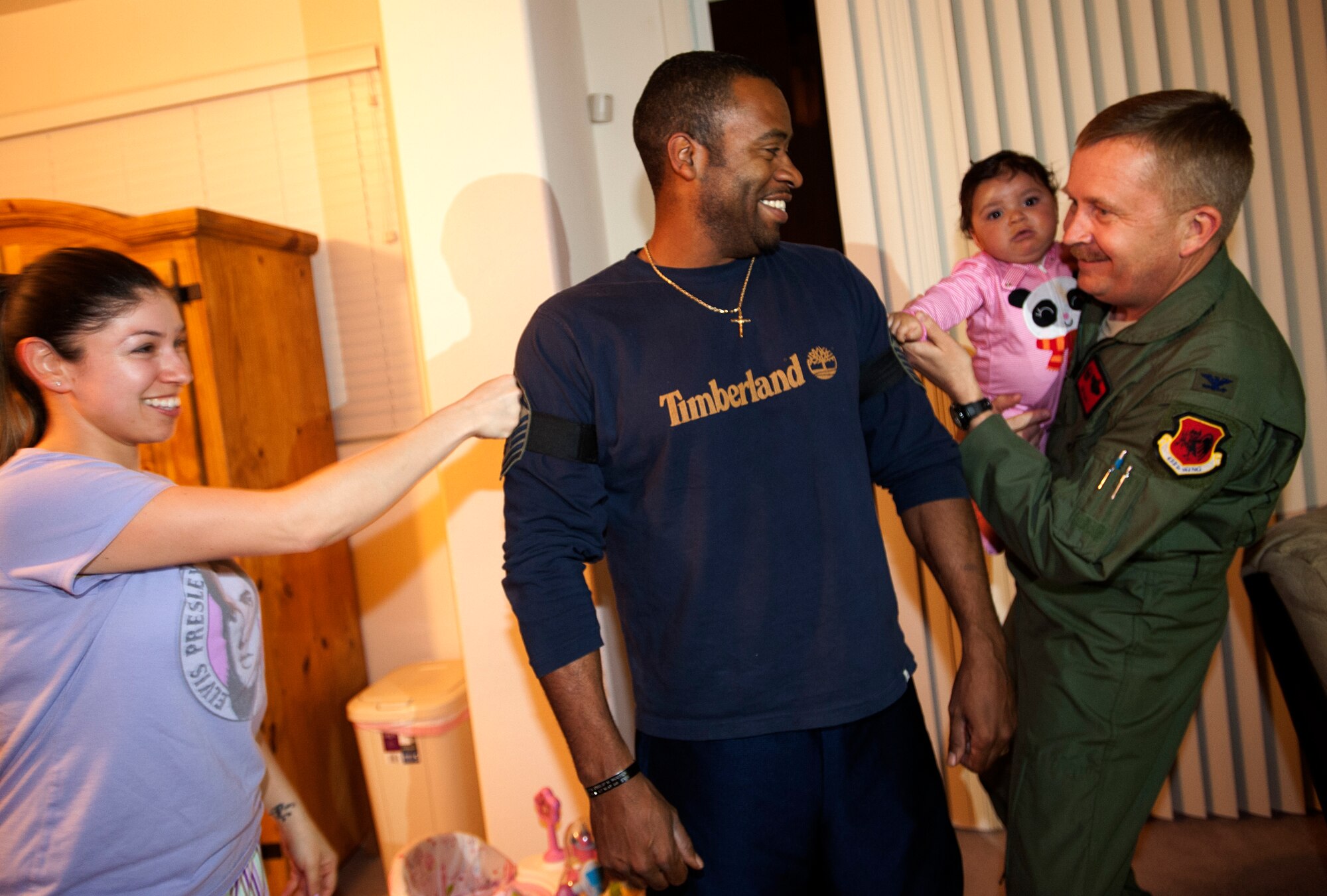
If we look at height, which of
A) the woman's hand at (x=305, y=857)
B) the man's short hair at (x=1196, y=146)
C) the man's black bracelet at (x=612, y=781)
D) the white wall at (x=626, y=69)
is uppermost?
the white wall at (x=626, y=69)

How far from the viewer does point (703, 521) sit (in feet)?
4.75

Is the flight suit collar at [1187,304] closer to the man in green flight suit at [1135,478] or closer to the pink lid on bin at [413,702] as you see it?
the man in green flight suit at [1135,478]

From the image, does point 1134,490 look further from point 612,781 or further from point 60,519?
point 60,519

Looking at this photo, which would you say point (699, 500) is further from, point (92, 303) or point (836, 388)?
point (92, 303)

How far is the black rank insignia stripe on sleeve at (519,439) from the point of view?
1446mm

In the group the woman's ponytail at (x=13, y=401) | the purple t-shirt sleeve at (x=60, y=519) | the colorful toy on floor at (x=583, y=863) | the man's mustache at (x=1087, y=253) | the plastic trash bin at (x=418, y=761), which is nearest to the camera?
the purple t-shirt sleeve at (x=60, y=519)

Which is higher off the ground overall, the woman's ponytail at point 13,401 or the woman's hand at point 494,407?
the woman's ponytail at point 13,401

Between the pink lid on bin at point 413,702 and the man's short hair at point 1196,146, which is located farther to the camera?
the pink lid on bin at point 413,702

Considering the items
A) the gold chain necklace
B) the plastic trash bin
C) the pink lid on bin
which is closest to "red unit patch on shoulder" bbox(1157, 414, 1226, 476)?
the gold chain necklace

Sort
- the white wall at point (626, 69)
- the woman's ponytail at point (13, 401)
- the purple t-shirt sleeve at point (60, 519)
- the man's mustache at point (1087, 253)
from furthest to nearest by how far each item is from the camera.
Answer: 1. the white wall at point (626, 69)
2. the man's mustache at point (1087, 253)
3. the woman's ponytail at point (13, 401)
4. the purple t-shirt sleeve at point (60, 519)

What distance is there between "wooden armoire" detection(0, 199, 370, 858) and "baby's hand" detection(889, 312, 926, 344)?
2122mm

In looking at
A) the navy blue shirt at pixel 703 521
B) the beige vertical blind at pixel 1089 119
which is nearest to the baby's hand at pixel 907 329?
the navy blue shirt at pixel 703 521

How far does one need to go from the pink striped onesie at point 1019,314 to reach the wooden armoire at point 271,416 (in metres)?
2.18

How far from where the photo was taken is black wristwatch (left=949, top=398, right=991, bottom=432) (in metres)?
1.67
